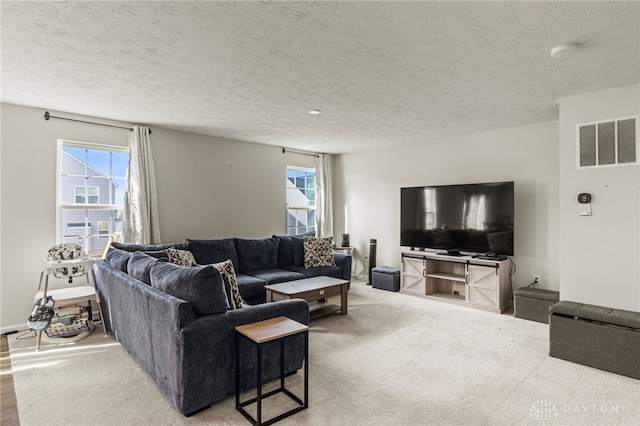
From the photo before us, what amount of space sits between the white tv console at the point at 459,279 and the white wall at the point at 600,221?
1061mm

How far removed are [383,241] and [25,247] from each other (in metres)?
5.25

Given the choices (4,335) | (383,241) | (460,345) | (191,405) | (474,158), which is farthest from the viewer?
(383,241)

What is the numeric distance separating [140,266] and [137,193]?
6.64 ft

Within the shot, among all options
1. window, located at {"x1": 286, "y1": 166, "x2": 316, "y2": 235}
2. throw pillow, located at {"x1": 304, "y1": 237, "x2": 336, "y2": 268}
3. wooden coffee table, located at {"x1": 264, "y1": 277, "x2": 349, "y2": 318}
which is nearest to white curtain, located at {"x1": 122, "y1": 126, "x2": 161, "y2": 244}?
wooden coffee table, located at {"x1": 264, "y1": 277, "x2": 349, "y2": 318}

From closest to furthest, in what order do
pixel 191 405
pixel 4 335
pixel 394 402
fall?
pixel 191 405
pixel 394 402
pixel 4 335

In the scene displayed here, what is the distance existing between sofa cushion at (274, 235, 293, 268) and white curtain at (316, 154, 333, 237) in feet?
4.58

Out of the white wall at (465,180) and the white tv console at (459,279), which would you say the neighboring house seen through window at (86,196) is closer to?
the white wall at (465,180)

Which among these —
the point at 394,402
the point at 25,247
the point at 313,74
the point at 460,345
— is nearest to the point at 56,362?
the point at 25,247

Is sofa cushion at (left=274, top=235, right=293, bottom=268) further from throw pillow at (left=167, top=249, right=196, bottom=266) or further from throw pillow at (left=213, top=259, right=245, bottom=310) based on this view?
throw pillow at (left=213, top=259, right=245, bottom=310)

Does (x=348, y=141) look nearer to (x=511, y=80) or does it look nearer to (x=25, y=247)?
(x=511, y=80)

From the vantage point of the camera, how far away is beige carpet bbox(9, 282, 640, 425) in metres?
2.21

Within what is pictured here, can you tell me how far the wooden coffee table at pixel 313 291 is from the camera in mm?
3916

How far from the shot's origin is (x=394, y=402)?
2361mm

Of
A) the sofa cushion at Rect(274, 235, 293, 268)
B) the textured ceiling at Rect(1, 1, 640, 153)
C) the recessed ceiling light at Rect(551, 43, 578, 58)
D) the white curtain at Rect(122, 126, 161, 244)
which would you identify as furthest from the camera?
the sofa cushion at Rect(274, 235, 293, 268)
